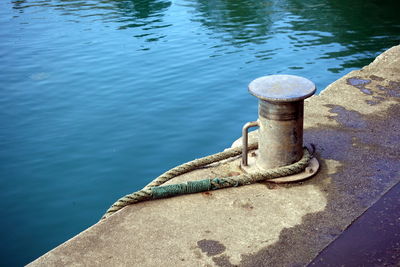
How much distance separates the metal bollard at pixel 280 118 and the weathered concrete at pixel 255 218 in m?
0.29

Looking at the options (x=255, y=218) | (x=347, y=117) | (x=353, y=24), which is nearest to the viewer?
(x=255, y=218)

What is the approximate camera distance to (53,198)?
708 cm

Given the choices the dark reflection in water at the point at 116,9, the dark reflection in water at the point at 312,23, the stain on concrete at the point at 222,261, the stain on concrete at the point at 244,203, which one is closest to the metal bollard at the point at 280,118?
→ the stain on concrete at the point at 244,203

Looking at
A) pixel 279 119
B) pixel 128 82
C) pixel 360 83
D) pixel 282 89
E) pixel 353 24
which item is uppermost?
pixel 282 89

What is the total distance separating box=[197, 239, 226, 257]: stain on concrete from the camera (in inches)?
129

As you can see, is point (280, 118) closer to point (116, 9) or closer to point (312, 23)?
point (312, 23)

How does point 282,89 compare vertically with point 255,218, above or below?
above

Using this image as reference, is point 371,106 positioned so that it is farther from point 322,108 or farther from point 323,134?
point 323,134

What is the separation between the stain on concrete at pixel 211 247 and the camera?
3.28m

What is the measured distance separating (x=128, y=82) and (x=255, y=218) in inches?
328

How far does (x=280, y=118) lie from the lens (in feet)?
13.0

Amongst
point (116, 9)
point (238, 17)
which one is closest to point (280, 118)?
point (238, 17)

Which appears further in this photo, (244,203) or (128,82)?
(128,82)

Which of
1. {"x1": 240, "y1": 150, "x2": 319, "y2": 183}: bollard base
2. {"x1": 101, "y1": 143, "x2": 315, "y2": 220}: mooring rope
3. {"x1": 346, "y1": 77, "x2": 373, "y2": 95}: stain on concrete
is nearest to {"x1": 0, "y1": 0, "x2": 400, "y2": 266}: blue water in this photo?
{"x1": 101, "y1": 143, "x2": 315, "y2": 220}: mooring rope
